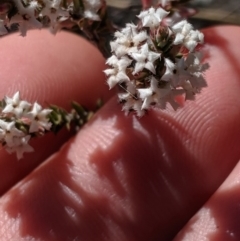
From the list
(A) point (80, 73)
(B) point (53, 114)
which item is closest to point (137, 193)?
(B) point (53, 114)

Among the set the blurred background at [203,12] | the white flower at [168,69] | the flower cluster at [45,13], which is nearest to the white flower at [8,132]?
the flower cluster at [45,13]

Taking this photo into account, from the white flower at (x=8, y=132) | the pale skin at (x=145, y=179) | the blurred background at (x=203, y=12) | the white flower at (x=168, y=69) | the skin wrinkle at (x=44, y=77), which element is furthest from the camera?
the blurred background at (x=203, y=12)

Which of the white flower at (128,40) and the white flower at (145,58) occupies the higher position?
the white flower at (128,40)

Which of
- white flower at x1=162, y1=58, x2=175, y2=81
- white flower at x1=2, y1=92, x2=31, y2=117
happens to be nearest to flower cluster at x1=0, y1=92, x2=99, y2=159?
white flower at x1=2, y1=92, x2=31, y2=117

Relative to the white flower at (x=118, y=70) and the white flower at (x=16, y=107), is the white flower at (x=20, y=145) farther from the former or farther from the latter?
the white flower at (x=118, y=70)

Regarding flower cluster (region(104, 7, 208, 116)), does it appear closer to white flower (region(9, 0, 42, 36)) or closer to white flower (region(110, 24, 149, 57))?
white flower (region(110, 24, 149, 57))

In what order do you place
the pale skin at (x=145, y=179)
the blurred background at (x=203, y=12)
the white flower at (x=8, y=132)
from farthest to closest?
the blurred background at (x=203, y=12) → the pale skin at (x=145, y=179) → the white flower at (x=8, y=132)

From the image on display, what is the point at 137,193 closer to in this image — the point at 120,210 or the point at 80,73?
the point at 120,210
